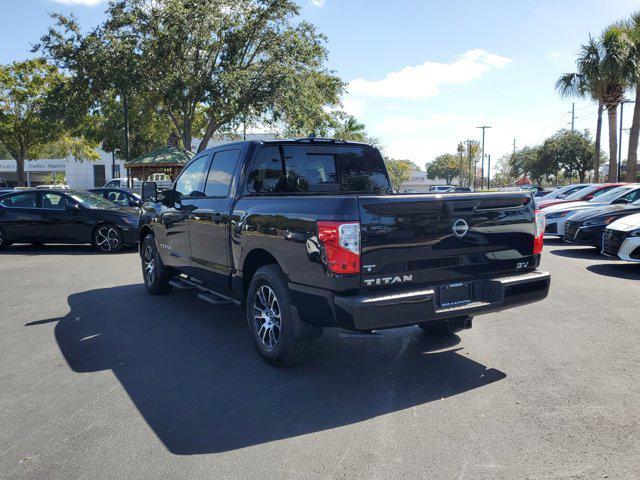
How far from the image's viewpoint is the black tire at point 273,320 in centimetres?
435

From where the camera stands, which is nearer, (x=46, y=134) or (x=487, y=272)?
(x=487, y=272)

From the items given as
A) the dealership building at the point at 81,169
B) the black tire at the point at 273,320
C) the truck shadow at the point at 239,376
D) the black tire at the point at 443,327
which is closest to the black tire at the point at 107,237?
the truck shadow at the point at 239,376

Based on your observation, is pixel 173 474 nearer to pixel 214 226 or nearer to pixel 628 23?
pixel 214 226

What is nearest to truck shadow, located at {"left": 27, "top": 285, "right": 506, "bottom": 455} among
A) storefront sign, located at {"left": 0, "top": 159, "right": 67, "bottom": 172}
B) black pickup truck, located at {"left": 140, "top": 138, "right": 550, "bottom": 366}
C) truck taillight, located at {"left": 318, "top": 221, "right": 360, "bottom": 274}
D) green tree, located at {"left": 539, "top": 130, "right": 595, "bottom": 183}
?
black pickup truck, located at {"left": 140, "top": 138, "right": 550, "bottom": 366}

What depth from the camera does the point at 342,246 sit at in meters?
3.75

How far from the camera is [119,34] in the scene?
78.5 feet

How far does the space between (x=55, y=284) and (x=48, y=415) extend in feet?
18.1

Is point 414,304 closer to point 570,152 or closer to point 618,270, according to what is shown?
point 618,270

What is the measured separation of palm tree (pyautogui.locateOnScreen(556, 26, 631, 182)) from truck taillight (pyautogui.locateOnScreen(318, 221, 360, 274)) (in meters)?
27.0

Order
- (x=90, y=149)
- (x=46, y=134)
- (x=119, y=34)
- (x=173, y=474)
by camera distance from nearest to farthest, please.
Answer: (x=173, y=474)
(x=119, y=34)
(x=46, y=134)
(x=90, y=149)

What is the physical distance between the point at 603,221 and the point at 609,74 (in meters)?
18.0

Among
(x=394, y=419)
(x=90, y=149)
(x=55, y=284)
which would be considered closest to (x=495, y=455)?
(x=394, y=419)

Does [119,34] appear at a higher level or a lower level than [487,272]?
higher

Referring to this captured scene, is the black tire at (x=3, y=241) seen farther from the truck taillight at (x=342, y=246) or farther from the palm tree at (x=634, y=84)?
the palm tree at (x=634, y=84)
